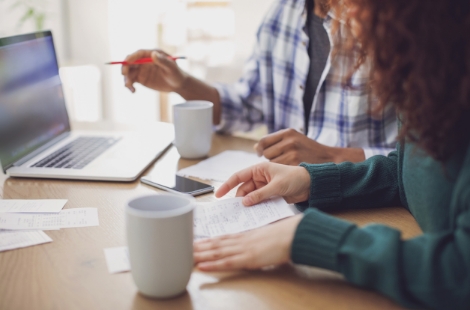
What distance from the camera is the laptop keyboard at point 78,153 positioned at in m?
1.15

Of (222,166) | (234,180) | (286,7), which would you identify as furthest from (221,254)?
(286,7)

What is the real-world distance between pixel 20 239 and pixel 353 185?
1.89 ft

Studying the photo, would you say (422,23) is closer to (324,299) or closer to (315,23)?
(324,299)

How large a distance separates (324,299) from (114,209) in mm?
445

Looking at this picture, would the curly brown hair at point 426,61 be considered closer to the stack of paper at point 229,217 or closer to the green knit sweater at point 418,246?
the green knit sweater at point 418,246

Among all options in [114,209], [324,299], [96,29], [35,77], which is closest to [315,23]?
[35,77]

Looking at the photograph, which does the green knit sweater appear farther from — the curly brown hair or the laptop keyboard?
the laptop keyboard

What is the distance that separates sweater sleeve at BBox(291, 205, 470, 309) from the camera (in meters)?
0.60

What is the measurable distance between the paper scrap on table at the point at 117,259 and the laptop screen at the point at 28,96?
461 millimetres

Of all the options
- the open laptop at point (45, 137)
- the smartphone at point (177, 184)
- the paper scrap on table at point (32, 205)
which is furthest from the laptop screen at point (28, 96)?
the smartphone at point (177, 184)

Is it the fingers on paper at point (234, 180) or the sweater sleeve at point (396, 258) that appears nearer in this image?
the sweater sleeve at point (396, 258)

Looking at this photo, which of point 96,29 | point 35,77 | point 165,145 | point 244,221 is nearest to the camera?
point 244,221

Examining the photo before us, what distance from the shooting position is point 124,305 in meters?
0.62

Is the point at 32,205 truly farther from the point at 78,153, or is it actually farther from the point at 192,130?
the point at 192,130
